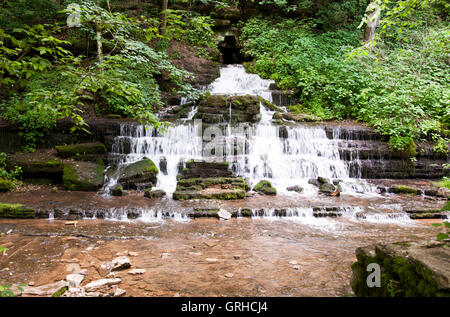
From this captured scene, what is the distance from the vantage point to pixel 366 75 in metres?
12.8

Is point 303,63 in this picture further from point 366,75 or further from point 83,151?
point 83,151

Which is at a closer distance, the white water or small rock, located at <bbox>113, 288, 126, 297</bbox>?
small rock, located at <bbox>113, 288, 126, 297</bbox>

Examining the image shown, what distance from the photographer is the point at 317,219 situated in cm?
634

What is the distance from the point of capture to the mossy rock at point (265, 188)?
26.8ft

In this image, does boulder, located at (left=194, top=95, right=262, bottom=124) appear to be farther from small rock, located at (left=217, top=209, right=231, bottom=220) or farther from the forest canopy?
small rock, located at (left=217, top=209, right=231, bottom=220)

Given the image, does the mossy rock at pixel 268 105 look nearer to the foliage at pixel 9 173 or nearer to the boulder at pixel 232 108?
the boulder at pixel 232 108

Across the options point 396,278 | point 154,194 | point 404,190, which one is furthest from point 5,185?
point 404,190

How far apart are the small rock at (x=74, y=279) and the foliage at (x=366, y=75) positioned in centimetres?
761

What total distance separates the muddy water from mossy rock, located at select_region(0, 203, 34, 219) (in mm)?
306

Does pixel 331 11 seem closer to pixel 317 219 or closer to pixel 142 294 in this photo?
pixel 317 219

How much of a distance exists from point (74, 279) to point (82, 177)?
6268mm

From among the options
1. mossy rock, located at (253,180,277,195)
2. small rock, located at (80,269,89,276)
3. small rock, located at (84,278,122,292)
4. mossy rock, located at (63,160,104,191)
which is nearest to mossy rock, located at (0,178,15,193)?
mossy rock, located at (63,160,104,191)

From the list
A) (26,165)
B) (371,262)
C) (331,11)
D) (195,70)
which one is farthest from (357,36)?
(26,165)

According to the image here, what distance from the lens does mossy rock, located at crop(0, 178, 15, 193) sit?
26.1ft
